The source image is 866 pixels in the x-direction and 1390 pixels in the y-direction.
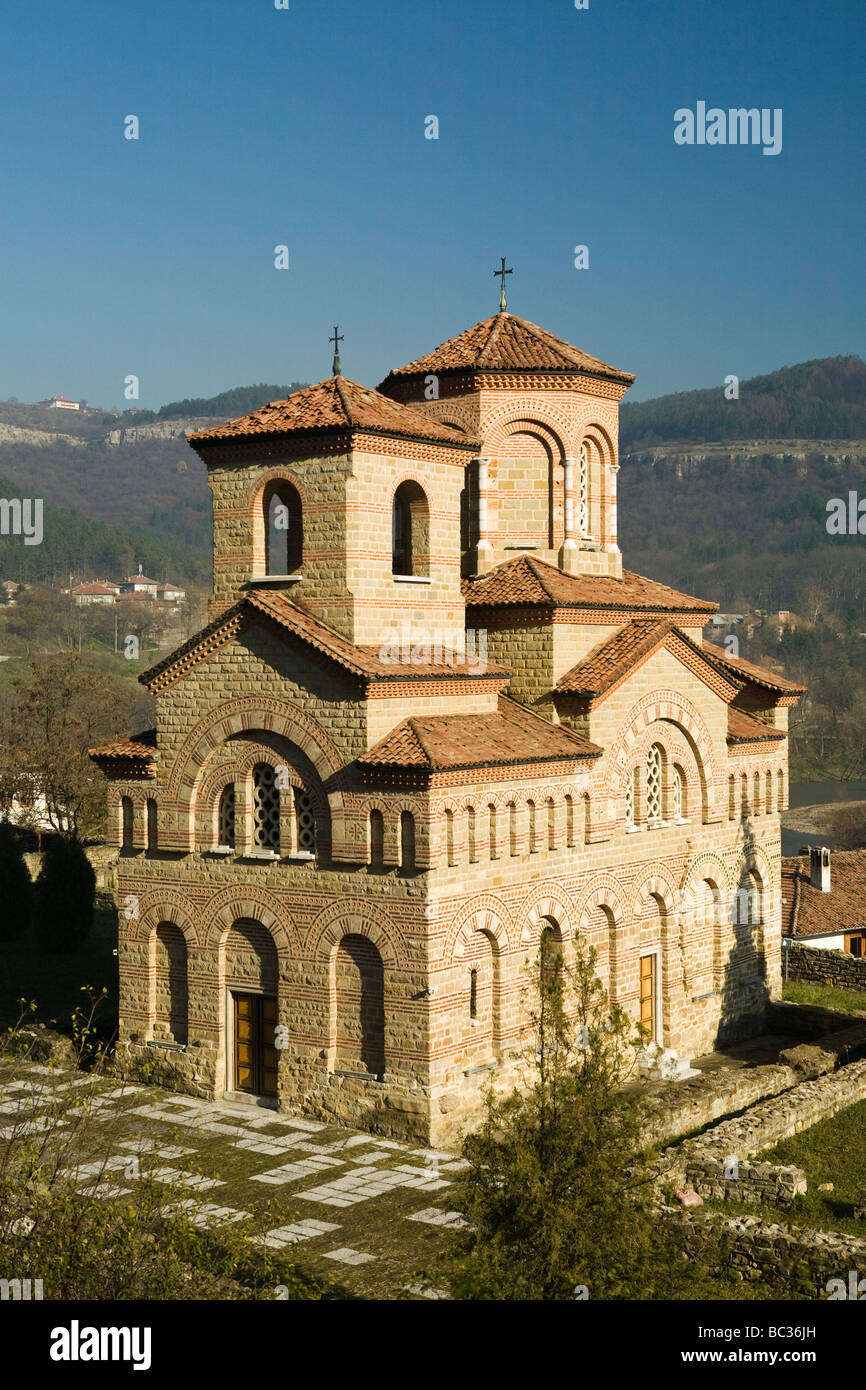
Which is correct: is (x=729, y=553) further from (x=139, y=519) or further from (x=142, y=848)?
(x=142, y=848)

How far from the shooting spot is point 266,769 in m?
22.0

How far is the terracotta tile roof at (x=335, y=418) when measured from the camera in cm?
2175

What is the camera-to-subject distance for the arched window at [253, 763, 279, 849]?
2202 centimetres

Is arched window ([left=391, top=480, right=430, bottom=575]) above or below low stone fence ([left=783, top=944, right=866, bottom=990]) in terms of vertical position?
above

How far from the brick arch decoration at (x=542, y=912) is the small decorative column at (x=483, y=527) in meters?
6.19

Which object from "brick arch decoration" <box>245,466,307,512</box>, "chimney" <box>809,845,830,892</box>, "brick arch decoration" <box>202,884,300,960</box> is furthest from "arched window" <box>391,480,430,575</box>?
"chimney" <box>809,845,830,892</box>

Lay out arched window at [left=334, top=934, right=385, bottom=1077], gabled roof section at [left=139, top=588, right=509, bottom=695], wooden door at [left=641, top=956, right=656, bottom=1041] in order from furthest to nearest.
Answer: wooden door at [left=641, top=956, right=656, bottom=1041], gabled roof section at [left=139, top=588, right=509, bottom=695], arched window at [left=334, top=934, right=385, bottom=1077]

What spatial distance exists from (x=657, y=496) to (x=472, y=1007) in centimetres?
14698

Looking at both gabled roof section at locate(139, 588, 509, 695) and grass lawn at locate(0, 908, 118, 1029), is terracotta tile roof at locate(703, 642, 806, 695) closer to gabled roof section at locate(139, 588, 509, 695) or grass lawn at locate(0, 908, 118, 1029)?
gabled roof section at locate(139, 588, 509, 695)

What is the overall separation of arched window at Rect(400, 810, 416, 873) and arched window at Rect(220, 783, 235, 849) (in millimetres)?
3322

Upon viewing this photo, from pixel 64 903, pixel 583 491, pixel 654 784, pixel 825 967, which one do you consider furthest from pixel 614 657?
pixel 64 903

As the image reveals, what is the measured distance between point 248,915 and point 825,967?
14934 millimetres

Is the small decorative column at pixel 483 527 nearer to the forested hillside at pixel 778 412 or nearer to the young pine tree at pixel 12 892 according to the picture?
the young pine tree at pixel 12 892
